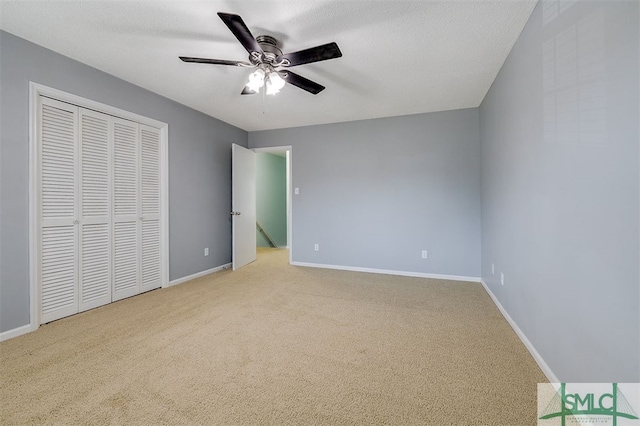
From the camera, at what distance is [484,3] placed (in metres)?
1.67

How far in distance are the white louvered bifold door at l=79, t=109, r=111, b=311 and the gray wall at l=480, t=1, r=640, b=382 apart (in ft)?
12.6

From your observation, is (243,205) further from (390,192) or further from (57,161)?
(390,192)

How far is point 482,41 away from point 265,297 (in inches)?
127

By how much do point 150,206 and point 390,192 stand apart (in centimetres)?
334

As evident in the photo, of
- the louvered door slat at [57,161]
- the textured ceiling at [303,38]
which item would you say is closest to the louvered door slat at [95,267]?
the louvered door slat at [57,161]

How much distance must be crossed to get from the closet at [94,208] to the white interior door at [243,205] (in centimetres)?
110

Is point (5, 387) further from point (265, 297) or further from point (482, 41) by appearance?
point (482, 41)

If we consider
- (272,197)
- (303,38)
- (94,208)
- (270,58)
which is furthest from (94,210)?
(272,197)

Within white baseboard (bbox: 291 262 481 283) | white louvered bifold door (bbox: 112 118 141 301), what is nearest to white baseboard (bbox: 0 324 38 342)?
white louvered bifold door (bbox: 112 118 141 301)

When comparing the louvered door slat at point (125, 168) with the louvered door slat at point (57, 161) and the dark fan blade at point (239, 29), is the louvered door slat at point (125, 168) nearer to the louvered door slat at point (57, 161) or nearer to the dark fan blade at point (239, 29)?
the louvered door slat at point (57, 161)

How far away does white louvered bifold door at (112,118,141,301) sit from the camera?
9.20 feet

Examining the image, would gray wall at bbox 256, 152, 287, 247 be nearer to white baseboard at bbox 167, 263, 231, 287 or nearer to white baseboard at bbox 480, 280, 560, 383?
white baseboard at bbox 167, 263, 231, 287

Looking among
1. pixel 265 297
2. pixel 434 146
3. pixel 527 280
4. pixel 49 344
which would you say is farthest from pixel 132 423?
pixel 434 146

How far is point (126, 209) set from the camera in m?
2.91
